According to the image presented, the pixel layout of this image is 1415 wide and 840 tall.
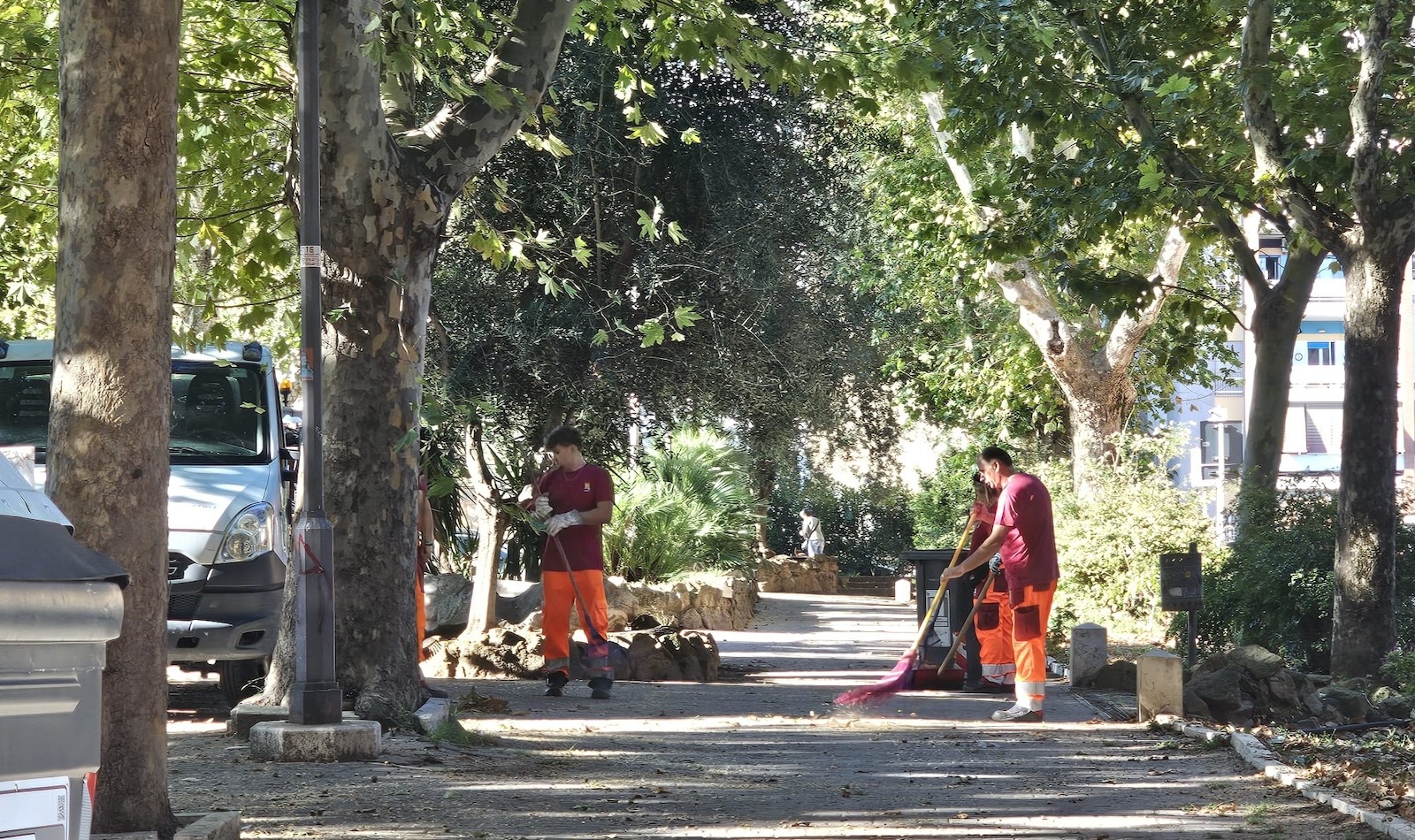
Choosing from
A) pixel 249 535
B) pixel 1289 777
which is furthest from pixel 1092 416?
pixel 249 535

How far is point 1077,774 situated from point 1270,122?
7008mm

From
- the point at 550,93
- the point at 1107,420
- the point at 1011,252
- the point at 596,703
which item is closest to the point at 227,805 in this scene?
the point at 596,703

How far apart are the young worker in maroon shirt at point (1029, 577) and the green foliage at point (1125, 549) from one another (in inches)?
326

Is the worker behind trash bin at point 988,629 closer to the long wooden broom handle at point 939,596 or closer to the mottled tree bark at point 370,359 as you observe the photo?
the long wooden broom handle at point 939,596

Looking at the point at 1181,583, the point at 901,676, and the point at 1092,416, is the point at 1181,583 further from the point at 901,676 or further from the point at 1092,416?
the point at 1092,416

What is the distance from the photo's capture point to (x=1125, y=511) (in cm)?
2045

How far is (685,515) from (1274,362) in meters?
8.63

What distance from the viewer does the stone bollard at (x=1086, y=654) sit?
13938mm

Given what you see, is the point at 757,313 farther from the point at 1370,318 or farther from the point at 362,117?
the point at 362,117

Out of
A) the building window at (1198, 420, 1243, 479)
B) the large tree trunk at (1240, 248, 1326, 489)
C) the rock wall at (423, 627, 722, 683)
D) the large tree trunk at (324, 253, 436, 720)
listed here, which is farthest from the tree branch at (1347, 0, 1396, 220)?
the building window at (1198, 420, 1243, 479)

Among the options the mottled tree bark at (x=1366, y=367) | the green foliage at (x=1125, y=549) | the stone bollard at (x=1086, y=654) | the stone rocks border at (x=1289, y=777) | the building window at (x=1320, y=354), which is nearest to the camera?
the stone rocks border at (x=1289, y=777)

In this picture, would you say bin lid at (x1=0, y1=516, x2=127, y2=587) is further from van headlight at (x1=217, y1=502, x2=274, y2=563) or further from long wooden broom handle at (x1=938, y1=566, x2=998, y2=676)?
long wooden broom handle at (x1=938, y1=566, x2=998, y2=676)

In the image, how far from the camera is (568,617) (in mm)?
12242

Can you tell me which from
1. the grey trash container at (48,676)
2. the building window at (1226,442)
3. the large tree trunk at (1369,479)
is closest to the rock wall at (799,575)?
the large tree trunk at (1369,479)
